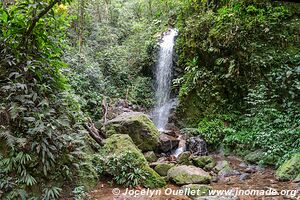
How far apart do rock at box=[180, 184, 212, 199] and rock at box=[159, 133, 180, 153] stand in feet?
9.20

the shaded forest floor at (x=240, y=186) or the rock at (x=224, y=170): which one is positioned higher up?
the shaded forest floor at (x=240, y=186)

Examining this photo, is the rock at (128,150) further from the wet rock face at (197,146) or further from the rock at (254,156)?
the rock at (254,156)

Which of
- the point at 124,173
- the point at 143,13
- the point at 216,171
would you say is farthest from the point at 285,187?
the point at 143,13

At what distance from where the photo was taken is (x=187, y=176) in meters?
6.04

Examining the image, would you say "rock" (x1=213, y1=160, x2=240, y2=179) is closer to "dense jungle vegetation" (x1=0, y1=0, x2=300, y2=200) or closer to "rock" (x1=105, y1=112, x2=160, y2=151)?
"dense jungle vegetation" (x1=0, y1=0, x2=300, y2=200)

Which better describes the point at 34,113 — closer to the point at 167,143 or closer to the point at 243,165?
the point at 167,143

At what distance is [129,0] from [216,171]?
15.1 metres

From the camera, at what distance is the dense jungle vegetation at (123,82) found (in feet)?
15.9

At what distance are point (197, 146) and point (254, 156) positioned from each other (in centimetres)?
182

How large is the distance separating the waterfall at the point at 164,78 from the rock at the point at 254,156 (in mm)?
4595

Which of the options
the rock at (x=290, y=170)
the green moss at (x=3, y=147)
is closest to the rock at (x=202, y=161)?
the rock at (x=290, y=170)

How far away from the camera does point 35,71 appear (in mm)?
5309

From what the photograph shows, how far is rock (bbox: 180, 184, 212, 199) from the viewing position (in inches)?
209

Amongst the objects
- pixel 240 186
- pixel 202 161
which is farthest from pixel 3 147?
pixel 202 161
